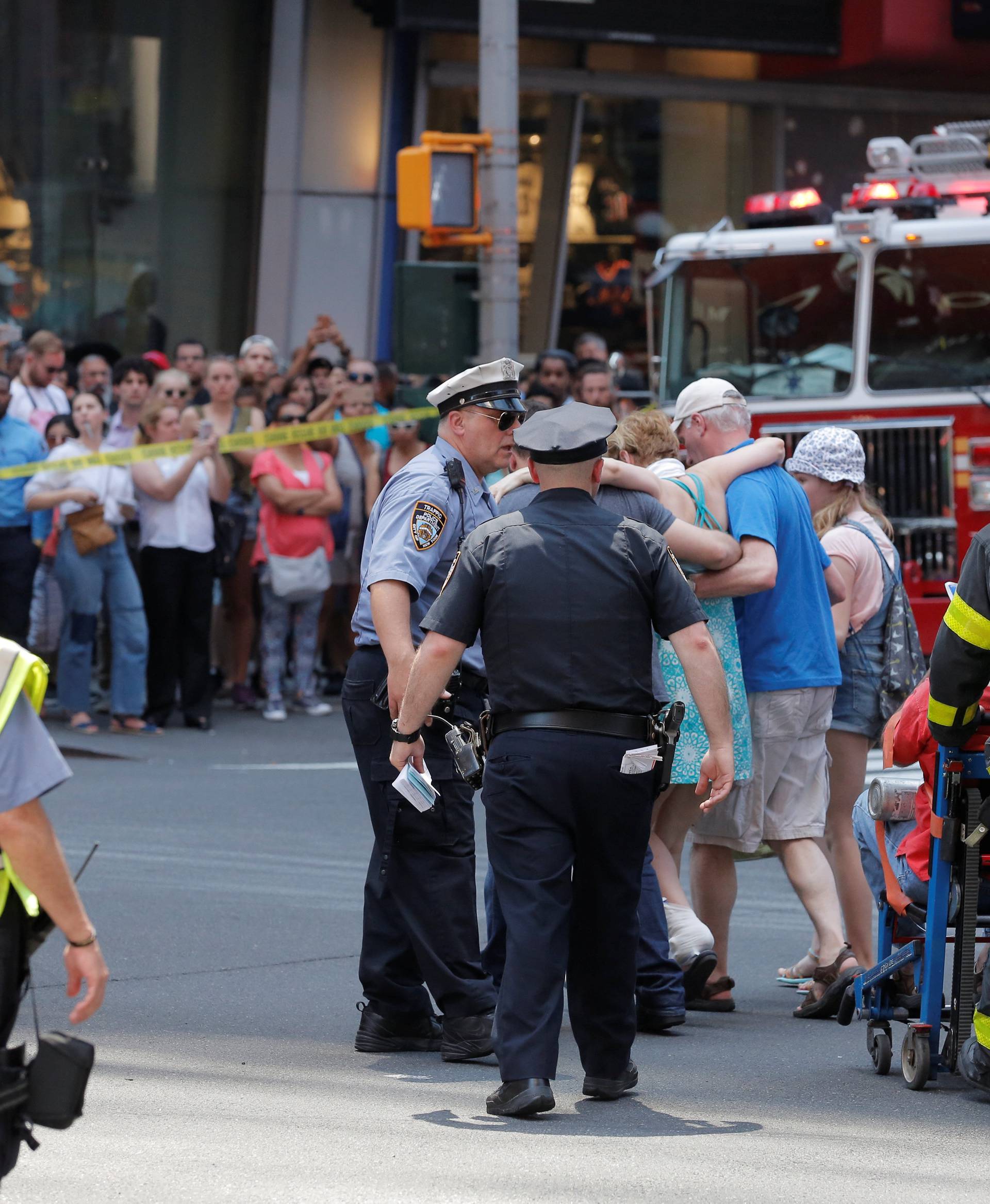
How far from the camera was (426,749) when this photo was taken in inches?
230

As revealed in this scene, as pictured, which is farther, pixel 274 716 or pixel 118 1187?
pixel 274 716

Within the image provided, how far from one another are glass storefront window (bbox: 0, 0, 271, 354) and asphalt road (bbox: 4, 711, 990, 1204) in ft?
40.5

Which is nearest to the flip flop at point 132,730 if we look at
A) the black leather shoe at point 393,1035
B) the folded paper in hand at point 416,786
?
the black leather shoe at point 393,1035

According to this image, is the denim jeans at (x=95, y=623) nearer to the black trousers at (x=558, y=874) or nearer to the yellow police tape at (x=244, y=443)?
the yellow police tape at (x=244, y=443)

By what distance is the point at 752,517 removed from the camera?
260 inches

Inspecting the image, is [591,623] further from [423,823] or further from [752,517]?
[752,517]

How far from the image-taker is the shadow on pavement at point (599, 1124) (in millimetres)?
5062

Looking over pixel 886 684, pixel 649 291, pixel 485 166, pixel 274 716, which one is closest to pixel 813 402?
pixel 649 291

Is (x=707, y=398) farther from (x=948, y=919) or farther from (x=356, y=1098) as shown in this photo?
(x=356, y=1098)

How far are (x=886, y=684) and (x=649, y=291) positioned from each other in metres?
7.02

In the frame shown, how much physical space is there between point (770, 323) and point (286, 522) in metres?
3.49

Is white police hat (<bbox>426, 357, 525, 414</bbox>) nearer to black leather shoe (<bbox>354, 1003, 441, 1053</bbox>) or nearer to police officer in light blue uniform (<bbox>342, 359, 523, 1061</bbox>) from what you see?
police officer in light blue uniform (<bbox>342, 359, 523, 1061</bbox>)

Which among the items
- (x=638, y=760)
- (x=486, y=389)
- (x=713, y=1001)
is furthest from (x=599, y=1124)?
(x=486, y=389)

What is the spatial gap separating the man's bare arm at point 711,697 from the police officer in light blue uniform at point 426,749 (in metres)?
0.89
